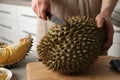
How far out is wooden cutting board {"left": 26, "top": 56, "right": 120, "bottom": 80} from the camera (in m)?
0.62

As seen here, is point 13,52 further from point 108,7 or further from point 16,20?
point 16,20

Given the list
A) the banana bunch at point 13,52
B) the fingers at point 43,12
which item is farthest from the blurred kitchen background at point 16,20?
the fingers at point 43,12

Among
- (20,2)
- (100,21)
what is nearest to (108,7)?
(100,21)

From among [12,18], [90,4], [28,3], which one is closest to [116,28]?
[90,4]

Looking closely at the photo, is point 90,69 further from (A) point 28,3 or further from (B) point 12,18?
(B) point 12,18

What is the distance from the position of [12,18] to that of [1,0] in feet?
1.26

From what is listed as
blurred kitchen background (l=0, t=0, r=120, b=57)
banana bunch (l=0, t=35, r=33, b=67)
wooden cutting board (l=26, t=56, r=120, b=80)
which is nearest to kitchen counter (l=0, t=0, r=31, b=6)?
blurred kitchen background (l=0, t=0, r=120, b=57)

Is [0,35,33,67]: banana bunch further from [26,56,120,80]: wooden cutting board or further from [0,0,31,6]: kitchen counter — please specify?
[0,0,31,6]: kitchen counter

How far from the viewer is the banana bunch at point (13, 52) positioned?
761 mm

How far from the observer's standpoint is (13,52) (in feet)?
2.52

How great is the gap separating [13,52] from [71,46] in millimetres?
246

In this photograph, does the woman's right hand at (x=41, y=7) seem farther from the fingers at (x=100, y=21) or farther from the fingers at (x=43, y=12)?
the fingers at (x=100, y=21)

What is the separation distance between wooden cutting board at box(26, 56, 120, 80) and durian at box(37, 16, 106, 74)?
0.02 metres

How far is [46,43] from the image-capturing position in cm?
63
